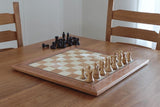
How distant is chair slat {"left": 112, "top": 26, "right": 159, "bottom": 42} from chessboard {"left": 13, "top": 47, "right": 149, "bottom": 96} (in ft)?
1.85

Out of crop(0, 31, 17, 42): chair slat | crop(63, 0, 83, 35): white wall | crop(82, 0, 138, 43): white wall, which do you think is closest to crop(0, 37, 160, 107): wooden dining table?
crop(0, 31, 17, 42): chair slat

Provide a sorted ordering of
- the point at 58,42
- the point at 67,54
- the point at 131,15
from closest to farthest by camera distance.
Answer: the point at 67,54 < the point at 58,42 < the point at 131,15

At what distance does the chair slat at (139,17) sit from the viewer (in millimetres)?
2047

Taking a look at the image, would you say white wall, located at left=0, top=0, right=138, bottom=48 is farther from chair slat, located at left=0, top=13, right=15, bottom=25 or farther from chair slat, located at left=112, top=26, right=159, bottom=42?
chair slat, located at left=112, top=26, right=159, bottom=42

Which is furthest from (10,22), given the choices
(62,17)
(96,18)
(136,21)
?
(96,18)

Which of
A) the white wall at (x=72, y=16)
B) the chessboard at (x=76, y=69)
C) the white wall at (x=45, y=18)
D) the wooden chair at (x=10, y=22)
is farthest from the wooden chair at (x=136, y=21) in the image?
the white wall at (x=72, y=16)

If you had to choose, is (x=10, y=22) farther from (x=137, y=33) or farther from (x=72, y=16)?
(x=72, y=16)

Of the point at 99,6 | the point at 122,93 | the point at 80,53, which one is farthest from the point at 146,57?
the point at 99,6

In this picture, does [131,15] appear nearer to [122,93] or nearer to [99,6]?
[122,93]

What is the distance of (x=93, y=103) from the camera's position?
1072 millimetres

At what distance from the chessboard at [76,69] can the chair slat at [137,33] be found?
0.56 meters

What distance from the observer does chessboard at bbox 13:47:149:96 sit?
3.98ft

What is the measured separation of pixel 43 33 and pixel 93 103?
8.64 feet

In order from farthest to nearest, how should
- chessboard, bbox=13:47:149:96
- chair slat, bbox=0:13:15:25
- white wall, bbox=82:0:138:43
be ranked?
white wall, bbox=82:0:138:43, chair slat, bbox=0:13:15:25, chessboard, bbox=13:47:149:96
